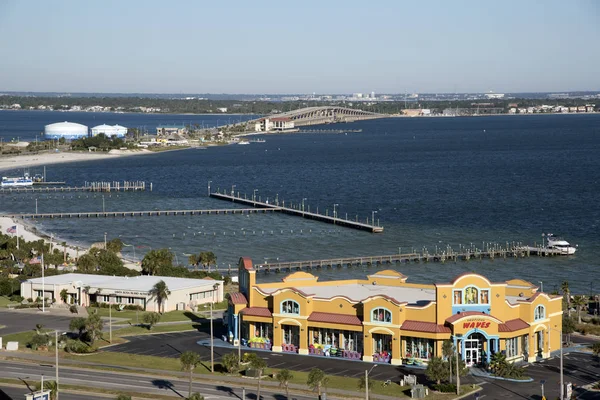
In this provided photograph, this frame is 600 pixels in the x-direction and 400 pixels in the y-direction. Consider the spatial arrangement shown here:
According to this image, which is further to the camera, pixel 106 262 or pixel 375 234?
pixel 375 234

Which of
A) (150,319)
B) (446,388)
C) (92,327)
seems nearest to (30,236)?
(150,319)

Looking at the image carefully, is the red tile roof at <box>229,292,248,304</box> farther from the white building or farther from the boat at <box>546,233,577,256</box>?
the boat at <box>546,233,577,256</box>

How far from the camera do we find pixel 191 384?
157 ft

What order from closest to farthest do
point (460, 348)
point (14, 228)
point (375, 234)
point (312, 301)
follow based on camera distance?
point (460, 348) < point (312, 301) < point (14, 228) < point (375, 234)

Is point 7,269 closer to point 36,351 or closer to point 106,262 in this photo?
point 106,262

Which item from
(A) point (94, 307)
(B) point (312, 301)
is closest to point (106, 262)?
(A) point (94, 307)

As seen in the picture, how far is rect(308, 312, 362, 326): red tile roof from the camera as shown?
54812 millimetres

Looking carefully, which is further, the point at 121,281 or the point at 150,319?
the point at 121,281

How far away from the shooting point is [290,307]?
5653 centimetres

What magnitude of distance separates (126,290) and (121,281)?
11.3 feet

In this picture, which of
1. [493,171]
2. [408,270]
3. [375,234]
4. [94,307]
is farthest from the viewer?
[493,171]

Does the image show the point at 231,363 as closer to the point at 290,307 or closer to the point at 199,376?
the point at 199,376

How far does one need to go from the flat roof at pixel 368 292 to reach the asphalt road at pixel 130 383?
1055 cm

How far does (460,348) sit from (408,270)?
37.7m
